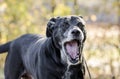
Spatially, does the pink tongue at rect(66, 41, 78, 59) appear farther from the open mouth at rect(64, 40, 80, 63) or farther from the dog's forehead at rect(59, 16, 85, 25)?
the dog's forehead at rect(59, 16, 85, 25)

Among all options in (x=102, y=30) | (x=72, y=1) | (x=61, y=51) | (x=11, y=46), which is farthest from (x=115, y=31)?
(x=61, y=51)

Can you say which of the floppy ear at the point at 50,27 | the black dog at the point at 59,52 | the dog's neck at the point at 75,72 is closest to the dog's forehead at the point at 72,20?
the black dog at the point at 59,52

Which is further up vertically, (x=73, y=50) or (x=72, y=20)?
(x=72, y=20)

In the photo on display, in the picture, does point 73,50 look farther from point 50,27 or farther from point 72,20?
point 50,27

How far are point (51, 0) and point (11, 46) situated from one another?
473 centimetres

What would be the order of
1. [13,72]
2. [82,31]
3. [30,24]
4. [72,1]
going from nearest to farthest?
[82,31] → [13,72] → [72,1] → [30,24]

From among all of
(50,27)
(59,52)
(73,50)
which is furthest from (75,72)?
(50,27)

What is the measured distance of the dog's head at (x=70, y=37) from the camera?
6551 mm

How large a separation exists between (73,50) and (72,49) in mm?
18

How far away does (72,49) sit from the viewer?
21.8 feet

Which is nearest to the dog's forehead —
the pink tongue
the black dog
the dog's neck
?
the black dog

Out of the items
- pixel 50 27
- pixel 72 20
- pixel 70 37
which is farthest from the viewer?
pixel 50 27

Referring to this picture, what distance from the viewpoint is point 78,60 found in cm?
675

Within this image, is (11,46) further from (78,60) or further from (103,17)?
(103,17)
